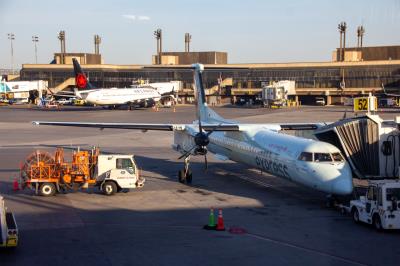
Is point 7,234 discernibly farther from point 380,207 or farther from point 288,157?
point 288,157

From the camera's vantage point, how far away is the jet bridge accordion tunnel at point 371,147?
2742 cm

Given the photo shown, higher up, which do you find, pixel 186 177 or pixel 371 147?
pixel 371 147

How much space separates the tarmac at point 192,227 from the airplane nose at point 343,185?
1.03 m

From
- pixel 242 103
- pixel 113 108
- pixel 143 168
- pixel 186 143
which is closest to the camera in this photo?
pixel 186 143

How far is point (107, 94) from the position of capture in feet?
327

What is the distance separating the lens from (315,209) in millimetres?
25484

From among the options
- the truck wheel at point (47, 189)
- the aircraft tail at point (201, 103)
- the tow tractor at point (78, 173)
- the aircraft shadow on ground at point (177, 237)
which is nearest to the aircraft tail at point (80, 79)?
the aircraft tail at point (201, 103)

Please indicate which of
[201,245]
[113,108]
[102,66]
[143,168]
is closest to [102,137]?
[143,168]

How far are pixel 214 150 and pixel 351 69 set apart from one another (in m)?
107

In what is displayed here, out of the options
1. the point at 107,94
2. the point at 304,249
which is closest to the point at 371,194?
the point at 304,249

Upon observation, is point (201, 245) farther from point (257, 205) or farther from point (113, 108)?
point (113, 108)

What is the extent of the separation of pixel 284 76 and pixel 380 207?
122754 mm

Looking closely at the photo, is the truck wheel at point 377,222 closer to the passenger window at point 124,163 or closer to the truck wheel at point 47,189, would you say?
the passenger window at point 124,163

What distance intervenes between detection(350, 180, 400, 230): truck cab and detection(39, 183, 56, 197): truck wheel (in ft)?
46.3
